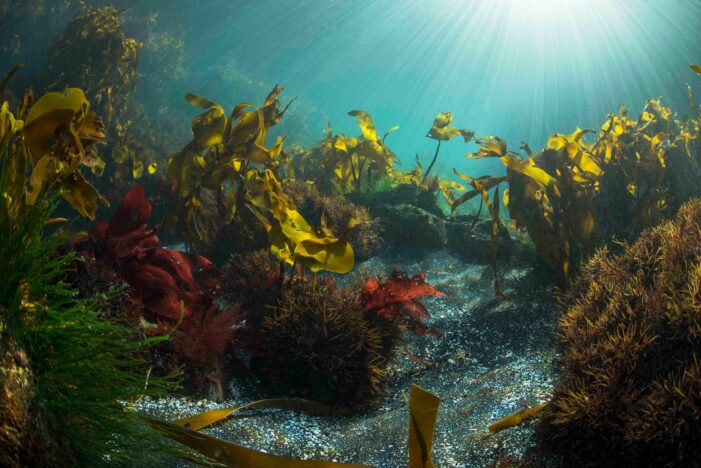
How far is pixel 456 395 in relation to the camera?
2648 mm

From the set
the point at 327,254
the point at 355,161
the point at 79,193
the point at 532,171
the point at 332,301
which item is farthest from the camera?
the point at 355,161

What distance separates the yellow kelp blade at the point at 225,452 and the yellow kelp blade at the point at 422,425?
39 centimetres

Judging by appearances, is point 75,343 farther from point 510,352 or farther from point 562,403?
point 510,352

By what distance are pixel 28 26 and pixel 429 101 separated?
4520 inches

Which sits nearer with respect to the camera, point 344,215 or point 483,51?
point 344,215

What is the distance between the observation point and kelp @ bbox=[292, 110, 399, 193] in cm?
655

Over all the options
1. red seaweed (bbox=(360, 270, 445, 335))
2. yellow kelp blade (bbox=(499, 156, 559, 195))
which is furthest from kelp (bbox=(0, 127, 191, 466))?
yellow kelp blade (bbox=(499, 156, 559, 195))

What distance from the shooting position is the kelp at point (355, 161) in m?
6.55

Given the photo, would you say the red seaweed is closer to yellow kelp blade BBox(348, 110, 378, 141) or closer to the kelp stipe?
the kelp stipe

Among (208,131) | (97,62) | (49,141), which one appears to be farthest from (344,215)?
(97,62)

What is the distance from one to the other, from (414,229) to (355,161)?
2061 millimetres

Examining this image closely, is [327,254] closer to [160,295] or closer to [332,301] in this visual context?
[332,301]

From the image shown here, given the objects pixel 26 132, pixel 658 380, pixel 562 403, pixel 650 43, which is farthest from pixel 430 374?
pixel 650 43

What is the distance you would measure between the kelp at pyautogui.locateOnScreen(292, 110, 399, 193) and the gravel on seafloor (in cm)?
281
